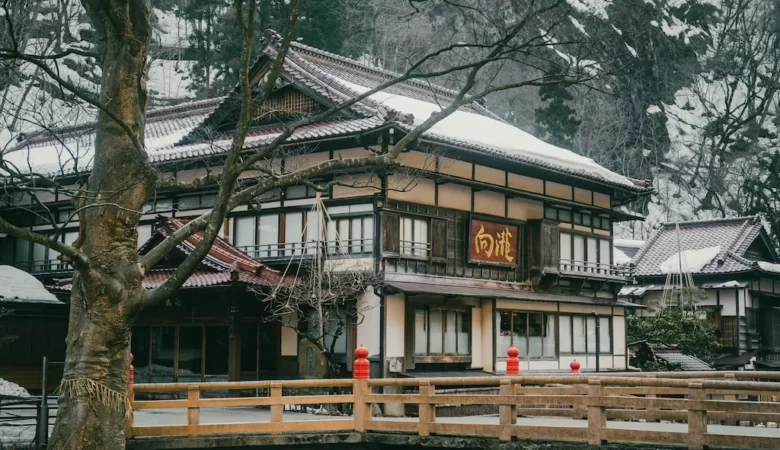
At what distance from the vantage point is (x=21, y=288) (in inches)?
1096

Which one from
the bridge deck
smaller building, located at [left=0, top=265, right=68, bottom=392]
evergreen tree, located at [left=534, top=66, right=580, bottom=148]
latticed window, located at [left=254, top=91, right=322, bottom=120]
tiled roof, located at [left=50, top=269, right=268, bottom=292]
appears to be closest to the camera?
the bridge deck

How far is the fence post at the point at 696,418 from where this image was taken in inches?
512

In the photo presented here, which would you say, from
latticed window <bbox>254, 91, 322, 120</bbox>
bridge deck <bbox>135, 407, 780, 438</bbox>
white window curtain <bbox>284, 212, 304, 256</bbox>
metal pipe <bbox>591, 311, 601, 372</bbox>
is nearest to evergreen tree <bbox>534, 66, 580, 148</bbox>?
metal pipe <bbox>591, 311, 601, 372</bbox>

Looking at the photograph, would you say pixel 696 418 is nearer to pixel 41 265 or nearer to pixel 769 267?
pixel 41 265

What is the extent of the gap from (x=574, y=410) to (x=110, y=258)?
23.6 feet

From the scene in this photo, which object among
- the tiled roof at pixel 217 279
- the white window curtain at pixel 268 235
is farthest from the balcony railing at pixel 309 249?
the tiled roof at pixel 217 279

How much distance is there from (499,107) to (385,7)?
10.5 m

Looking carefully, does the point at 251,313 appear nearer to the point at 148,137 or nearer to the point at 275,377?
the point at 275,377

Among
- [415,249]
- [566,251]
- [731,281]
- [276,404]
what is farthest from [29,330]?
[731,281]

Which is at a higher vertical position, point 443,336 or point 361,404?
point 443,336

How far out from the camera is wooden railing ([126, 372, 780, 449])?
12.9m

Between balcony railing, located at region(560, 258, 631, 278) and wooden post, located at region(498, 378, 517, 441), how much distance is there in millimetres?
14889

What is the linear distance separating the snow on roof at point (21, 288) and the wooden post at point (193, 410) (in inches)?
499

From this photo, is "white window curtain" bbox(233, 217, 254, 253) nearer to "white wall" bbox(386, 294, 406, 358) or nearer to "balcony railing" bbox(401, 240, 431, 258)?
"balcony railing" bbox(401, 240, 431, 258)
